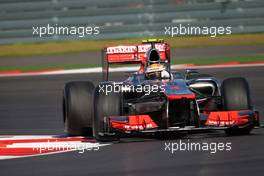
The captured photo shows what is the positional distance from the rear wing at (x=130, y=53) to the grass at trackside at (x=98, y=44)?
1404 cm

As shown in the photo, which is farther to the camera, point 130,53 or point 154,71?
point 130,53

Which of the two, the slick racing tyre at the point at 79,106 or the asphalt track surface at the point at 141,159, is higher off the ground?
the slick racing tyre at the point at 79,106

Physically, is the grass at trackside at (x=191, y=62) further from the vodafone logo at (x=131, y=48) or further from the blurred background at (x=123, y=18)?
the vodafone logo at (x=131, y=48)

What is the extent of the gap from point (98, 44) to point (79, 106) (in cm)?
1705

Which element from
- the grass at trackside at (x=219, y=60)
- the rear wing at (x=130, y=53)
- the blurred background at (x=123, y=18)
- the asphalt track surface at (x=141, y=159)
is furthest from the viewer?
the blurred background at (x=123, y=18)

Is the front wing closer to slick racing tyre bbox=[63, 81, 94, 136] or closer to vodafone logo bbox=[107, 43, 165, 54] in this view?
slick racing tyre bbox=[63, 81, 94, 136]

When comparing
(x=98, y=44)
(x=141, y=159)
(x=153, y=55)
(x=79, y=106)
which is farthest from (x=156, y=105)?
(x=98, y=44)

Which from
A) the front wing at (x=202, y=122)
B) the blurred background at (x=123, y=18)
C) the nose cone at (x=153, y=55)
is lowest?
the front wing at (x=202, y=122)

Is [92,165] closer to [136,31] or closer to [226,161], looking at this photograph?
[226,161]

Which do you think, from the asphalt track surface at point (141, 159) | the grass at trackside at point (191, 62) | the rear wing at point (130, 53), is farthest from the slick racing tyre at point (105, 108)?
the grass at trackside at point (191, 62)

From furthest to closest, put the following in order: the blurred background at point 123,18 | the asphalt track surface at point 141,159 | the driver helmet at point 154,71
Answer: the blurred background at point 123,18
the driver helmet at point 154,71
the asphalt track surface at point 141,159

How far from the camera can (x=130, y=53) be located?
13.1 metres

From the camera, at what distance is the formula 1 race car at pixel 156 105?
11.1m

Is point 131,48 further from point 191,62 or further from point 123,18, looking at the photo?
point 123,18
